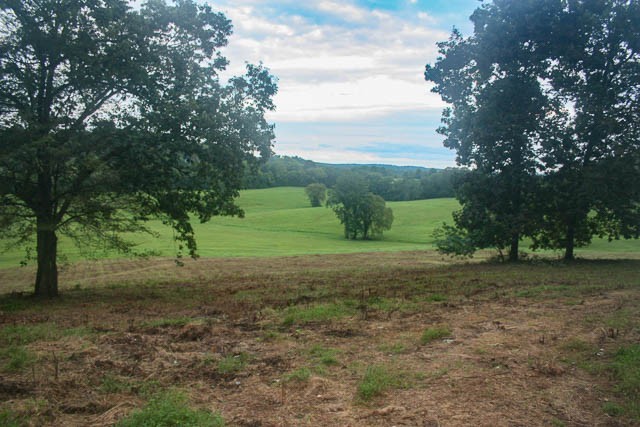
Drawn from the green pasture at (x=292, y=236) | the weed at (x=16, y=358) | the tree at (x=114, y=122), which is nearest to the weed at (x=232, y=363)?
the weed at (x=16, y=358)

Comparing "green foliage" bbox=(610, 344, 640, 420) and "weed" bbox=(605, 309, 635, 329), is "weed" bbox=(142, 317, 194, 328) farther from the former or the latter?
"weed" bbox=(605, 309, 635, 329)

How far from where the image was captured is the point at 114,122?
46.6 ft

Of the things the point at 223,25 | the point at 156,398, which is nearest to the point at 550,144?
the point at 223,25

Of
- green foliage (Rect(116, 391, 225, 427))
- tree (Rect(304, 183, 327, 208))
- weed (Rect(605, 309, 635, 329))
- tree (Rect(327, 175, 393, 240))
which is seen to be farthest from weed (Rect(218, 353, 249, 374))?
tree (Rect(304, 183, 327, 208))

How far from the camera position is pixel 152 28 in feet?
47.7

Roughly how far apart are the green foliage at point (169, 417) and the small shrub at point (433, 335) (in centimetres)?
378

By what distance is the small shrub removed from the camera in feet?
24.4

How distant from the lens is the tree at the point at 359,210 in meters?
67.3

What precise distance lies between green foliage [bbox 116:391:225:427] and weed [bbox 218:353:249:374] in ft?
4.19

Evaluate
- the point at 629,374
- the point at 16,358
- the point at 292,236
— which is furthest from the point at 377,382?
the point at 292,236

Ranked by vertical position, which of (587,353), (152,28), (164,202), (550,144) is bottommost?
(587,353)

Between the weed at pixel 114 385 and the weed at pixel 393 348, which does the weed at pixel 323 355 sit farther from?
the weed at pixel 114 385

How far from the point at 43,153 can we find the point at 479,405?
11844mm

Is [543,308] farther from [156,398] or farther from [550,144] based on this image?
[550,144]
